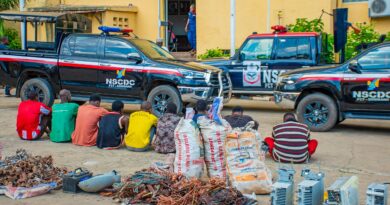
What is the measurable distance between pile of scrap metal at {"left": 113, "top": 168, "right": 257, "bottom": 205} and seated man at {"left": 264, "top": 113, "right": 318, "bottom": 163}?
211 cm

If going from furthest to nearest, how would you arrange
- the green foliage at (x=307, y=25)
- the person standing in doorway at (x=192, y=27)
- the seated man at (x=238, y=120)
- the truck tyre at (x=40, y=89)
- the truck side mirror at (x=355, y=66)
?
the person standing in doorway at (x=192, y=27), the green foliage at (x=307, y=25), the truck tyre at (x=40, y=89), the truck side mirror at (x=355, y=66), the seated man at (x=238, y=120)

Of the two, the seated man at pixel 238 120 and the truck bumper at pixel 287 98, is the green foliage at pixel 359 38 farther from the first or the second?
the seated man at pixel 238 120

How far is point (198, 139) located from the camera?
7.70 metres

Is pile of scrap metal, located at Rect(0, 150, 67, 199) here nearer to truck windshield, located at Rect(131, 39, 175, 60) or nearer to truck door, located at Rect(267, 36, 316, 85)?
truck windshield, located at Rect(131, 39, 175, 60)

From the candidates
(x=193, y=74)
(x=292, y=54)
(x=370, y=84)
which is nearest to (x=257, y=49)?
(x=292, y=54)

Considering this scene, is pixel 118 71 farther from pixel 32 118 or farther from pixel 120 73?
pixel 32 118

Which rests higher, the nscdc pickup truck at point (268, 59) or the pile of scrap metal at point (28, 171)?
the nscdc pickup truck at point (268, 59)

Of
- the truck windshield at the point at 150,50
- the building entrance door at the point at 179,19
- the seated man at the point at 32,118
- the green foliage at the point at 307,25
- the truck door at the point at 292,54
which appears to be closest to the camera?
the seated man at the point at 32,118

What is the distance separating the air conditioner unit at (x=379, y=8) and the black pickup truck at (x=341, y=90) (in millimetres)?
7327

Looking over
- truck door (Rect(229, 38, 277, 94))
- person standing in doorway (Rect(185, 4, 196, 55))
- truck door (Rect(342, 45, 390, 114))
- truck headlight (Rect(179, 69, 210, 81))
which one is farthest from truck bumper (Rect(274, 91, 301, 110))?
person standing in doorway (Rect(185, 4, 196, 55))

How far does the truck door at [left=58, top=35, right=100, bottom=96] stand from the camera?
1372cm

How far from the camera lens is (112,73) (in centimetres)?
1351

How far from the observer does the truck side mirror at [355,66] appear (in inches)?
465

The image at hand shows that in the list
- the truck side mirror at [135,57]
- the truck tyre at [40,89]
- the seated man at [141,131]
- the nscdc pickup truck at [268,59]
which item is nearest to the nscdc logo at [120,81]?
the truck side mirror at [135,57]
